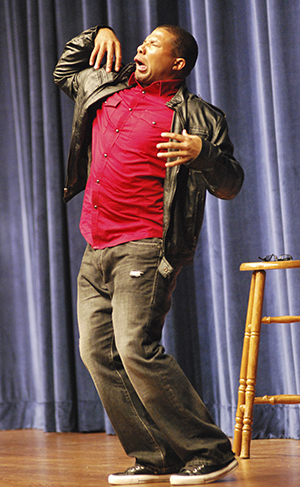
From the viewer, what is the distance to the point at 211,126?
63.2 inches

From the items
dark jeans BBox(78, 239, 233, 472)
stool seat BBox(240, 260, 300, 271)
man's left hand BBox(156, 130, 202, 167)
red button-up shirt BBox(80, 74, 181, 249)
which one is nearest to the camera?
man's left hand BBox(156, 130, 202, 167)

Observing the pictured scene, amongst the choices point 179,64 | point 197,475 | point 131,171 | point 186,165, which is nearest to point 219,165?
point 186,165

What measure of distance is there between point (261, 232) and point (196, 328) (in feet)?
1.74

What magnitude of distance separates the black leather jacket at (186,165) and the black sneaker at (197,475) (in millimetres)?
516

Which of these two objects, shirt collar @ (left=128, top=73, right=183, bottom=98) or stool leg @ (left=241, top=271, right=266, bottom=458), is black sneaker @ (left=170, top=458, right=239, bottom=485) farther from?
shirt collar @ (left=128, top=73, right=183, bottom=98)

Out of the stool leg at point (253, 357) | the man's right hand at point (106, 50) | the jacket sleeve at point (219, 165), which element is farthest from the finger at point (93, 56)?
the stool leg at point (253, 357)

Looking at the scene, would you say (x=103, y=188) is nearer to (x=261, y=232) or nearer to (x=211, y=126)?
(x=211, y=126)

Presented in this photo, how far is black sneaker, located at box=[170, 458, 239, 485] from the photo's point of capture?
148cm

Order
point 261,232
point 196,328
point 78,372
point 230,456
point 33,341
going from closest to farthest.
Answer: point 230,456, point 261,232, point 196,328, point 78,372, point 33,341

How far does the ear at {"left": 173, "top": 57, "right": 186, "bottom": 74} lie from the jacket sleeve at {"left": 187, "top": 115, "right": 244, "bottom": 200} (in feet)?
0.64

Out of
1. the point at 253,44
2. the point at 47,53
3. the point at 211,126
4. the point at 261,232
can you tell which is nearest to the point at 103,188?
the point at 211,126

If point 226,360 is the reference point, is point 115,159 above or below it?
above

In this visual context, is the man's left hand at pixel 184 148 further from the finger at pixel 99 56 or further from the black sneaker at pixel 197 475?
the black sneaker at pixel 197 475

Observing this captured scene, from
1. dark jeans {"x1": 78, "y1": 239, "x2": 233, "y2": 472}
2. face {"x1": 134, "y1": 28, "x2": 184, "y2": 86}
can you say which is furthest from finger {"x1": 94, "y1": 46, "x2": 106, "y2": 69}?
dark jeans {"x1": 78, "y1": 239, "x2": 233, "y2": 472}
